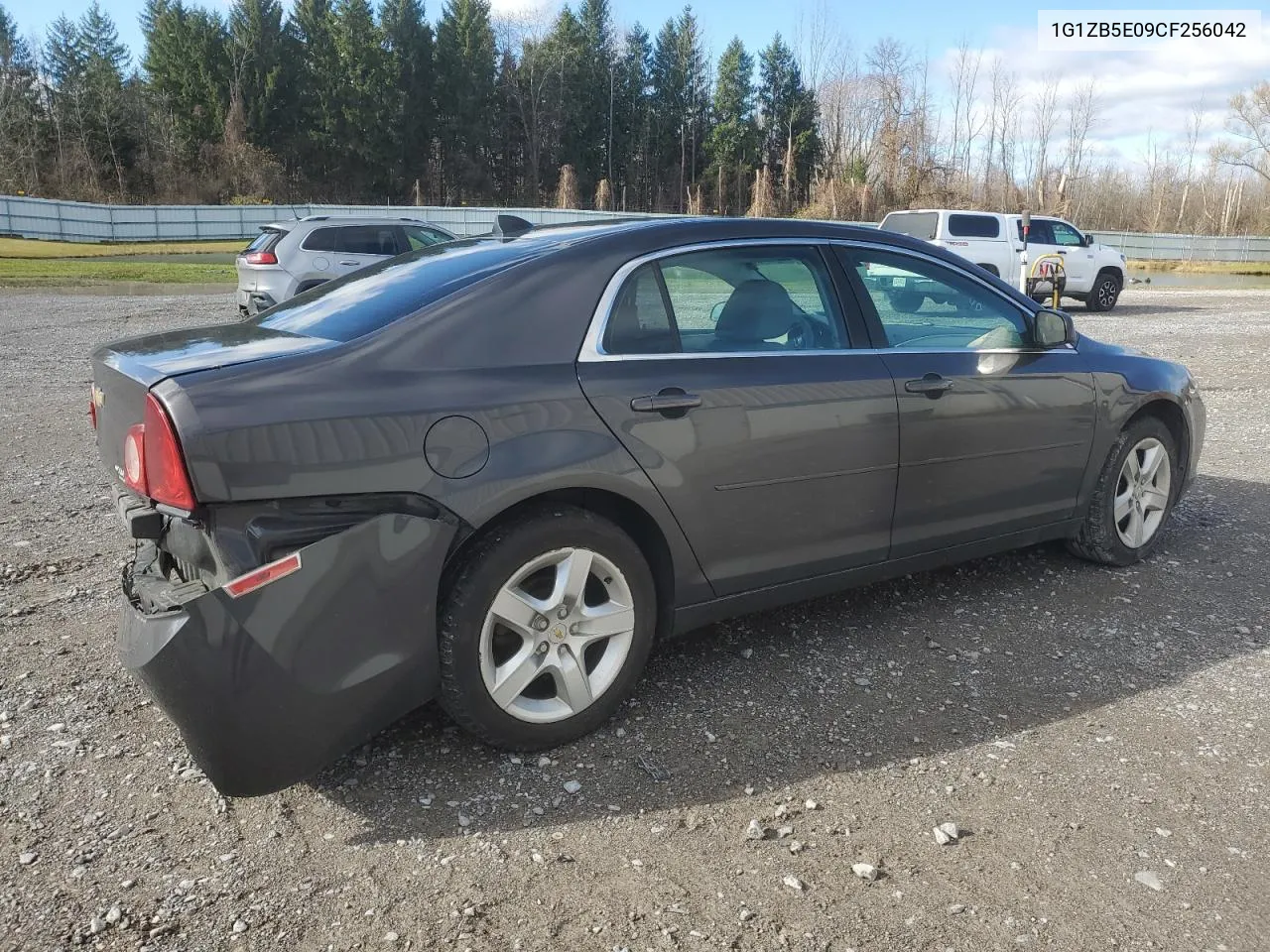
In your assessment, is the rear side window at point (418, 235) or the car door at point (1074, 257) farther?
the car door at point (1074, 257)

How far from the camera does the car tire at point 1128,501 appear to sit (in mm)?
4703

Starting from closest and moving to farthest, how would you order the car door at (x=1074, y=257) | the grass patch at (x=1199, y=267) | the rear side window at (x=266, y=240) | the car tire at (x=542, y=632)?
the car tire at (x=542, y=632)
the rear side window at (x=266, y=240)
the car door at (x=1074, y=257)
the grass patch at (x=1199, y=267)

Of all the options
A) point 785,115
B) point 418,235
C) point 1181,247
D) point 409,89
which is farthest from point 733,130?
point 418,235

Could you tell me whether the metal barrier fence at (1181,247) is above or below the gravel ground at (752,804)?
above

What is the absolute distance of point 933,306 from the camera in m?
4.17

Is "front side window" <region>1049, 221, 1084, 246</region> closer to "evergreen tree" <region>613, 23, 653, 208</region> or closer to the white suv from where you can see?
the white suv

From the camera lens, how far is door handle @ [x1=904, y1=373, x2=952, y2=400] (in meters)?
3.82

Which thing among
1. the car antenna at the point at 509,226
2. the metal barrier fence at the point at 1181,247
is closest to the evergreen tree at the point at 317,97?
the metal barrier fence at the point at 1181,247

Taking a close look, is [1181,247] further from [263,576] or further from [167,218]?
[263,576]

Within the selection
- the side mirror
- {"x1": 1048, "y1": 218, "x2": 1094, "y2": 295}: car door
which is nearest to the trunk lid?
the side mirror

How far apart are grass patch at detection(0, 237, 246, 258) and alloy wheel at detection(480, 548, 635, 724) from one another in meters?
31.8

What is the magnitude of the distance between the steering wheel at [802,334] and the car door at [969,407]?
285 millimetres

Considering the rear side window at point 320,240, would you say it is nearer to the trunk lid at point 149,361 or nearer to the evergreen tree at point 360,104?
the trunk lid at point 149,361

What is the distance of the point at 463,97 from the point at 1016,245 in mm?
50172
